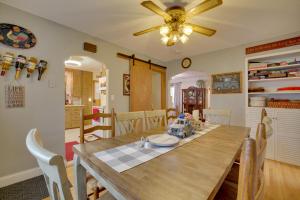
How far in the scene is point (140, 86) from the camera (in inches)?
146

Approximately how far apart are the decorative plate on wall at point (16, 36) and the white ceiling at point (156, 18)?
296 mm

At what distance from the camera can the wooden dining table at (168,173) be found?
0.61 meters

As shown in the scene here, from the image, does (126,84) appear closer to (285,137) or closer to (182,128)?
(182,128)

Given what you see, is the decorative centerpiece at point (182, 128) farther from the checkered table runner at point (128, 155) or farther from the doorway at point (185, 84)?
the doorway at point (185, 84)

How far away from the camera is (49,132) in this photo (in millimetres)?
2225

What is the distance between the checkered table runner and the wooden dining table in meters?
0.04

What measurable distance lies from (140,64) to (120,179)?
3.27 meters

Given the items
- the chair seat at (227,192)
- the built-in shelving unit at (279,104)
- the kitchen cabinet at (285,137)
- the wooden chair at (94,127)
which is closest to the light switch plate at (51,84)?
the wooden chair at (94,127)

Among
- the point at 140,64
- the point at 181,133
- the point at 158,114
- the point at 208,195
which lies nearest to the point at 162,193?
the point at 208,195

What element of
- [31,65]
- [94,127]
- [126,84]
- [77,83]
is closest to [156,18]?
[126,84]

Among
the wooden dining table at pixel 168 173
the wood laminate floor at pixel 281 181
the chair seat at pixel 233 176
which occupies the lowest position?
the wood laminate floor at pixel 281 181

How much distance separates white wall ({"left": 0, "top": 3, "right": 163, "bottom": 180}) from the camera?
1.87 m

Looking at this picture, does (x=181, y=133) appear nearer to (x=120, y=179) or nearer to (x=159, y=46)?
(x=120, y=179)

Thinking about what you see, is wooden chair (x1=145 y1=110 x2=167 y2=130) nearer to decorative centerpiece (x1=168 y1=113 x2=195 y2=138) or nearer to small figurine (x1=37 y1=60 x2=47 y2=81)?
decorative centerpiece (x1=168 y1=113 x2=195 y2=138)
